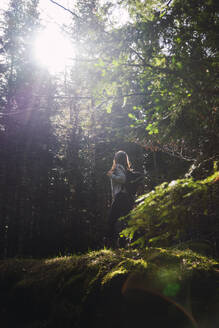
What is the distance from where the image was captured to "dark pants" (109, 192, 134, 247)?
6.46 meters

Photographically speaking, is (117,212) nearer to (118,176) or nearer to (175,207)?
(118,176)

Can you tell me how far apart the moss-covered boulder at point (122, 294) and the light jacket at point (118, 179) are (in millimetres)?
3405

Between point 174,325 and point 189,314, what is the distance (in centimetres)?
15

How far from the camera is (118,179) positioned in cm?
667

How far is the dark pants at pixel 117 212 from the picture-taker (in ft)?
21.2

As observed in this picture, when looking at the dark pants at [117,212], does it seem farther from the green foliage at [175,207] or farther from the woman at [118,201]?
the green foliage at [175,207]

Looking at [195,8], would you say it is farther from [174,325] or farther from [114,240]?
[114,240]

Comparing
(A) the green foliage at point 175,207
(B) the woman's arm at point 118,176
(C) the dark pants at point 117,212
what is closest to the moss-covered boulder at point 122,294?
(A) the green foliage at point 175,207

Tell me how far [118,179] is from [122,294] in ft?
14.4

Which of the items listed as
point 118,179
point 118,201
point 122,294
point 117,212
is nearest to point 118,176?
point 118,179

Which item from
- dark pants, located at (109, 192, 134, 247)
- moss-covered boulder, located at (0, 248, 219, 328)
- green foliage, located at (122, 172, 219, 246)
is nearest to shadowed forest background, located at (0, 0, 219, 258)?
green foliage, located at (122, 172, 219, 246)

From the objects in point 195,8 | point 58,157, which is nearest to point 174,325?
point 195,8

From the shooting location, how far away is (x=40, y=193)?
1788 cm

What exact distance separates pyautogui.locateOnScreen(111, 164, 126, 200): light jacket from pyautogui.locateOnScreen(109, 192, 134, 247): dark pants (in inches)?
8.0
